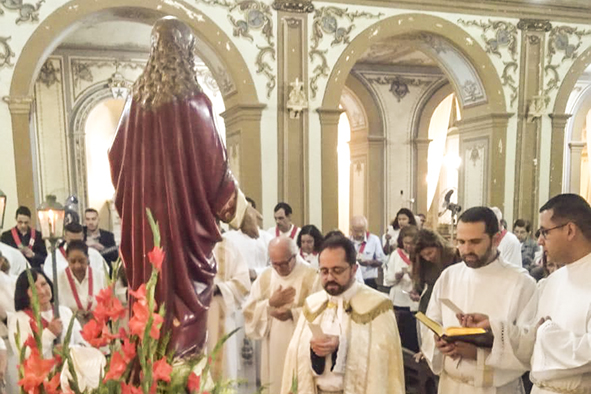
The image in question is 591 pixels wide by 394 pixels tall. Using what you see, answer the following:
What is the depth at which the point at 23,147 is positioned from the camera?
6410 mm

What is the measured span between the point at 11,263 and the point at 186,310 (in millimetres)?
A: 3357

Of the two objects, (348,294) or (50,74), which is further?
(50,74)

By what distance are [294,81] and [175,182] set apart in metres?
5.57

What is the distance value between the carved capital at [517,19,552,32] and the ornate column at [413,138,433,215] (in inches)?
176

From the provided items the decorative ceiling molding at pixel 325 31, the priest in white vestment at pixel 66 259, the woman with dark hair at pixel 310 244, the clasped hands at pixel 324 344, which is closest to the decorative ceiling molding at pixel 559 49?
the decorative ceiling molding at pixel 325 31

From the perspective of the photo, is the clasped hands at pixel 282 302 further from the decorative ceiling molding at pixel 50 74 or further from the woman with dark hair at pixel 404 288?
the decorative ceiling molding at pixel 50 74

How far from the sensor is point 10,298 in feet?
12.4

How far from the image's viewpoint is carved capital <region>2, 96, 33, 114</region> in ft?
20.7

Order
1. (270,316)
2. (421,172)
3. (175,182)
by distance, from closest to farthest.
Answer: (175,182) → (270,316) → (421,172)

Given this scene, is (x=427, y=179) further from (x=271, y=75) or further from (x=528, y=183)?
(x=271, y=75)

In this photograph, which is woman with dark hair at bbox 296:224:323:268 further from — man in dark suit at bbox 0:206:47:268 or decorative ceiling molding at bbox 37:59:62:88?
decorative ceiling molding at bbox 37:59:62:88

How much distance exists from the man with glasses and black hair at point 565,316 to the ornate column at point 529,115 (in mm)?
6754

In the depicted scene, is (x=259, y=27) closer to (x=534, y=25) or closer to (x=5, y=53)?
(x=5, y=53)

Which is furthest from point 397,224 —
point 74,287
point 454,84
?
point 74,287
